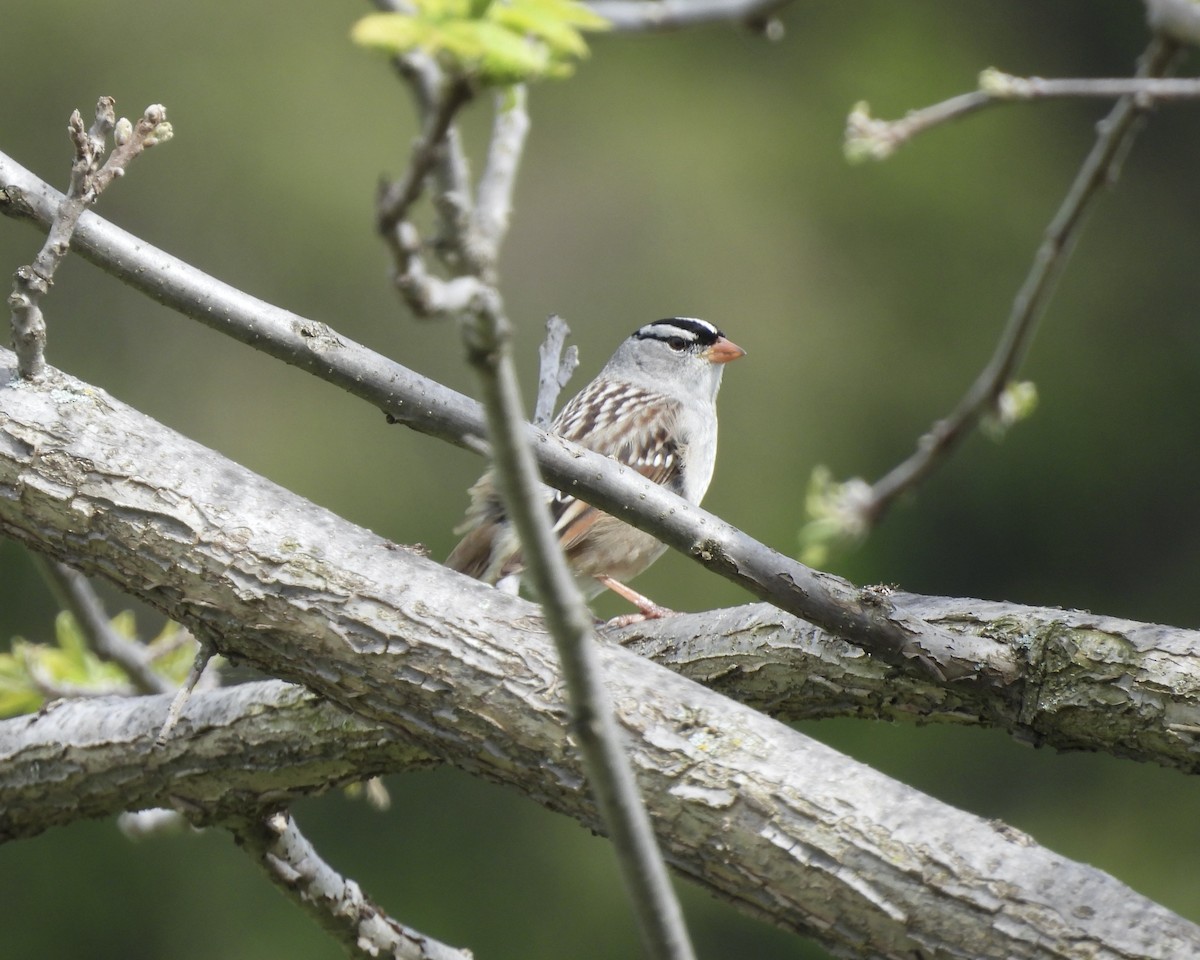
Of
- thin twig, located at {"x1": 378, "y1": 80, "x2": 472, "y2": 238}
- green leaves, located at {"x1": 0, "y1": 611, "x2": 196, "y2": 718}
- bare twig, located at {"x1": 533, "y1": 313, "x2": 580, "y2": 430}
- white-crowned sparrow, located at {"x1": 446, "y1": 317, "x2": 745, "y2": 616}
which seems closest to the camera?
thin twig, located at {"x1": 378, "y1": 80, "x2": 472, "y2": 238}

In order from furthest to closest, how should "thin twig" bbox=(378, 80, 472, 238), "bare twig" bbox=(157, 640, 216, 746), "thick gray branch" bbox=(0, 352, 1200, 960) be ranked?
"bare twig" bbox=(157, 640, 216, 746)
"thick gray branch" bbox=(0, 352, 1200, 960)
"thin twig" bbox=(378, 80, 472, 238)

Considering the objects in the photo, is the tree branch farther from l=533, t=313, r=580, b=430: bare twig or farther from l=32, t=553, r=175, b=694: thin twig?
l=32, t=553, r=175, b=694: thin twig

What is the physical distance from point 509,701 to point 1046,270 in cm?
109

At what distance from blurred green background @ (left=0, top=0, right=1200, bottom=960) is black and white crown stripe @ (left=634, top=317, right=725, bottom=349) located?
2321 mm

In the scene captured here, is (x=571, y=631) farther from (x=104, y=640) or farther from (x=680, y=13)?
(x=104, y=640)

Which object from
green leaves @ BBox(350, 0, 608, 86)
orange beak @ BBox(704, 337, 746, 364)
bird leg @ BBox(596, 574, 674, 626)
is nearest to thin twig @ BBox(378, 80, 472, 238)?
green leaves @ BBox(350, 0, 608, 86)

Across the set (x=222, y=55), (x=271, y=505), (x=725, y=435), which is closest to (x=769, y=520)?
(x=725, y=435)

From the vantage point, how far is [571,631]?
1257 mm

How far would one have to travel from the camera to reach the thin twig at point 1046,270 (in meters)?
2.06

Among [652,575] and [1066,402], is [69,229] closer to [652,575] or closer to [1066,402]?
[652,575]

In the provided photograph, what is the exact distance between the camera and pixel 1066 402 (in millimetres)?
9008

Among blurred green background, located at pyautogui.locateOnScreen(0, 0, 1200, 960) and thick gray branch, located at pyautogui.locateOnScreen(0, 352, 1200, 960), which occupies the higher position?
blurred green background, located at pyautogui.locateOnScreen(0, 0, 1200, 960)

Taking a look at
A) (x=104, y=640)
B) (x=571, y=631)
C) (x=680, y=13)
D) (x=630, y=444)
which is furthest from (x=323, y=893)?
(x=680, y=13)

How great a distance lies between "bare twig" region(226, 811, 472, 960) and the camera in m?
3.06
